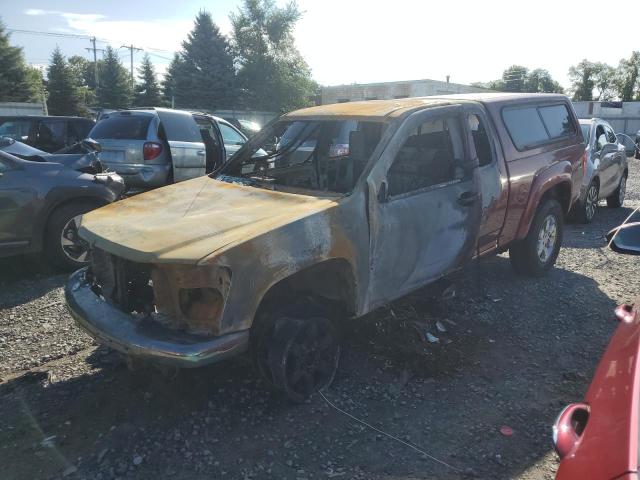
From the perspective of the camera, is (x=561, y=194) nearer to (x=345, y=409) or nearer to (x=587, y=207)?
(x=587, y=207)

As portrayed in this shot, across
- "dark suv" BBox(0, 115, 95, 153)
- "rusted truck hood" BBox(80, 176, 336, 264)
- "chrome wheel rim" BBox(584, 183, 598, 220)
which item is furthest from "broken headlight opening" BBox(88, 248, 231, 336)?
"dark suv" BBox(0, 115, 95, 153)

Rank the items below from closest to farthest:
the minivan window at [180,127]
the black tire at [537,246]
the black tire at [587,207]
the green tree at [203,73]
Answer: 1. the black tire at [537,246]
2. the black tire at [587,207]
3. the minivan window at [180,127]
4. the green tree at [203,73]

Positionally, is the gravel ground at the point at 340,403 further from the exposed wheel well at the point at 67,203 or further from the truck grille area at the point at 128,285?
the exposed wheel well at the point at 67,203

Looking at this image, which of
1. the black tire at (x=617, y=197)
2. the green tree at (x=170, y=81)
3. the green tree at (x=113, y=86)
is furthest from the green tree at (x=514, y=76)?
the black tire at (x=617, y=197)

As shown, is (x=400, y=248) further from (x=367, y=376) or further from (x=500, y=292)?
(x=500, y=292)

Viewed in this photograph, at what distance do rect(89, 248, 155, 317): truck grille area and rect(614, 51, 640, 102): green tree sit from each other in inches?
3164

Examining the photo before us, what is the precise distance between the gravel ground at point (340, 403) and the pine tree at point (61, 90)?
37.8 metres

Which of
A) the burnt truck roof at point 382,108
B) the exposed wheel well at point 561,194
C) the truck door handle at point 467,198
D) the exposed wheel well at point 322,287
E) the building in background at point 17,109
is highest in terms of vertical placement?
the building in background at point 17,109

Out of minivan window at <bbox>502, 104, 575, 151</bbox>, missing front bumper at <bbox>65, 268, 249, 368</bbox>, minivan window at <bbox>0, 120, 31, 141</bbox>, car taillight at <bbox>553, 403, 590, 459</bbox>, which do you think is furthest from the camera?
minivan window at <bbox>0, 120, 31, 141</bbox>

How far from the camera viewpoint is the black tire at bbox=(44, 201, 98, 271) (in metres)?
5.60

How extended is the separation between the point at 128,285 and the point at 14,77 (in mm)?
38772

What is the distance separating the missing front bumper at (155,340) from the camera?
2680 mm

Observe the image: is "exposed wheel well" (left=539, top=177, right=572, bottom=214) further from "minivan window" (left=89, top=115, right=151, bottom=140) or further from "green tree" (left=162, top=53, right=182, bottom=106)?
"green tree" (left=162, top=53, right=182, bottom=106)

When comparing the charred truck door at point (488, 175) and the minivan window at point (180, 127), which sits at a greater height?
the minivan window at point (180, 127)
